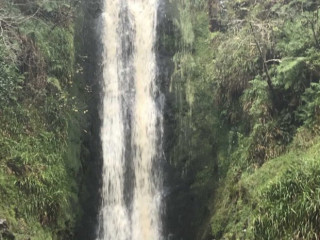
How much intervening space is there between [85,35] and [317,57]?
9.20 meters

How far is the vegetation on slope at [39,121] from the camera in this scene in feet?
34.5

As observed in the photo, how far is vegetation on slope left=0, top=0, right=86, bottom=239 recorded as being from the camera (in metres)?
10.5

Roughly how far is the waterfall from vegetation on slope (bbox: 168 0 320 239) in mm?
895

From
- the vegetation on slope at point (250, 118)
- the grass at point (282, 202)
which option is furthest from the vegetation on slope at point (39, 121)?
the grass at point (282, 202)

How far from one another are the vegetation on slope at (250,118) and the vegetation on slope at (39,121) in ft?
11.9

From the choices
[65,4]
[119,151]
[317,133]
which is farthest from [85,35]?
[317,133]

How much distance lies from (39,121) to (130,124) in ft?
12.1

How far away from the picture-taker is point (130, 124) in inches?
604

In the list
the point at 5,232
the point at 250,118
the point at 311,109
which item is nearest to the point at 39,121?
the point at 5,232

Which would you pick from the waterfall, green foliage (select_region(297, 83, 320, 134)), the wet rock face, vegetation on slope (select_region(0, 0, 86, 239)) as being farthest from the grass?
the wet rock face

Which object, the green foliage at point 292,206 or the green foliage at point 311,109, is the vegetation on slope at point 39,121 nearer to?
the green foliage at point 292,206

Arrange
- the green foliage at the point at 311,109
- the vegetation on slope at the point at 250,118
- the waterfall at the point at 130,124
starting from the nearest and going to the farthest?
the vegetation on slope at the point at 250,118, the green foliage at the point at 311,109, the waterfall at the point at 130,124

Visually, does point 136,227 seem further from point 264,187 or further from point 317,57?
point 317,57

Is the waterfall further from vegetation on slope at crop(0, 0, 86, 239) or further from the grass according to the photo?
the grass
